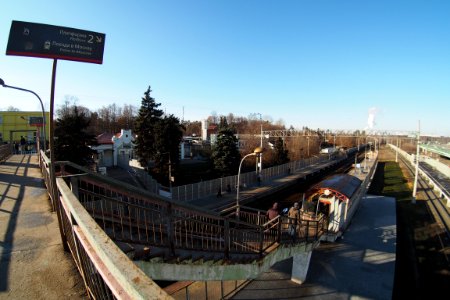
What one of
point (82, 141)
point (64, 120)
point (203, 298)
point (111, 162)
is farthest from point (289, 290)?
point (111, 162)

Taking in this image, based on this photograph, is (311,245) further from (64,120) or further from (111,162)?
(111,162)

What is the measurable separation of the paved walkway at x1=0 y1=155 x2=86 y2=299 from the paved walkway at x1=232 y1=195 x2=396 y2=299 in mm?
7487

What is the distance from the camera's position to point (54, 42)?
3.62m

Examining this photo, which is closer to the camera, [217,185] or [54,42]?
[54,42]

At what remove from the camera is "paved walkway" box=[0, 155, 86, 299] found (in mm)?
2955

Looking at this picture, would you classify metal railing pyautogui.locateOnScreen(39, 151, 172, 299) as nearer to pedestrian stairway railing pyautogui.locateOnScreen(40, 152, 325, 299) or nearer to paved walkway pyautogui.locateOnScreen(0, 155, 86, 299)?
pedestrian stairway railing pyautogui.locateOnScreen(40, 152, 325, 299)

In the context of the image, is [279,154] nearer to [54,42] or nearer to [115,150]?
[115,150]

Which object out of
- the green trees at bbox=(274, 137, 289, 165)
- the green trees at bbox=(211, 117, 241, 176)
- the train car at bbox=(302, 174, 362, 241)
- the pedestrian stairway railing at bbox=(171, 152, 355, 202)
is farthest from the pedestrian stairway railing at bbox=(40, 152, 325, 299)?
the green trees at bbox=(274, 137, 289, 165)

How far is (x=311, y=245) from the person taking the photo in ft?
36.5

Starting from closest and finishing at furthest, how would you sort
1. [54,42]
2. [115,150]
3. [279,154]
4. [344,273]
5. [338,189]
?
[54,42]
[344,273]
[338,189]
[115,150]
[279,154]

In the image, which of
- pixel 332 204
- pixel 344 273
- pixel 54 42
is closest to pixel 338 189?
pixel 332 204

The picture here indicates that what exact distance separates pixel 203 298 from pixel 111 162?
27.9 metres

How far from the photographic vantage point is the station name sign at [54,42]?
11.4ft

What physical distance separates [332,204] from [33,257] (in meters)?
14.7
